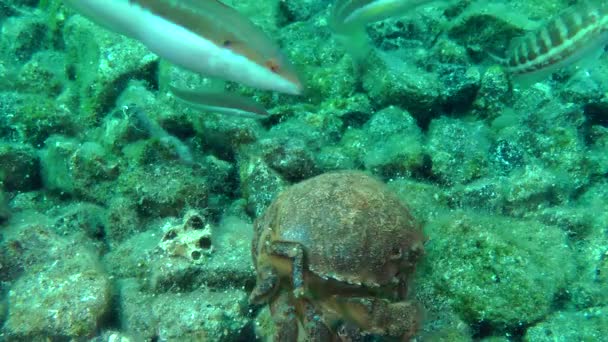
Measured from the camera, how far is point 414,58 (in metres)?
5.82

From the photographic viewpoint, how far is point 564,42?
4.86 metres

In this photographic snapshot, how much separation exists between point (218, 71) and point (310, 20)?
4570 millimetres

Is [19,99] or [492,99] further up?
[492,99]

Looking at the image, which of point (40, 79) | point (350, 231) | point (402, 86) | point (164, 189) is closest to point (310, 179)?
point (350, 231)

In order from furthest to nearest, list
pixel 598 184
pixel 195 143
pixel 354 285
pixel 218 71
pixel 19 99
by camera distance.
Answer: pixel 19 99
pixel 195 143
pixel 598 184
pixel 218 71
pixel 354 285

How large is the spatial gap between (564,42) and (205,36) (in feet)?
13.8

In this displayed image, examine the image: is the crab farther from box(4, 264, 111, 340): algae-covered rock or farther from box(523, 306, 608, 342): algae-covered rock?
box(4, 264, 111, 340): algae-covered rock

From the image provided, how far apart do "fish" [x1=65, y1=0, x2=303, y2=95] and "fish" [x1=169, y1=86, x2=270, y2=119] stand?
30.0 inches

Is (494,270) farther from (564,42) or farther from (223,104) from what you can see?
(564,42)

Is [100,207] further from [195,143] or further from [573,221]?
[573,221]

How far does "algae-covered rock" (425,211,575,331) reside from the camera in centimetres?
291

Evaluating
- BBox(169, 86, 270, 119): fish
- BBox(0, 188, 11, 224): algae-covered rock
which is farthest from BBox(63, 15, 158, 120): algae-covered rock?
BBox(169, 86, 270, 119): fish

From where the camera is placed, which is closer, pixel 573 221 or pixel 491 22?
pixel 573 221

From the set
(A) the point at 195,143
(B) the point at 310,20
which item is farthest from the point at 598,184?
(B) the point at 310,20
